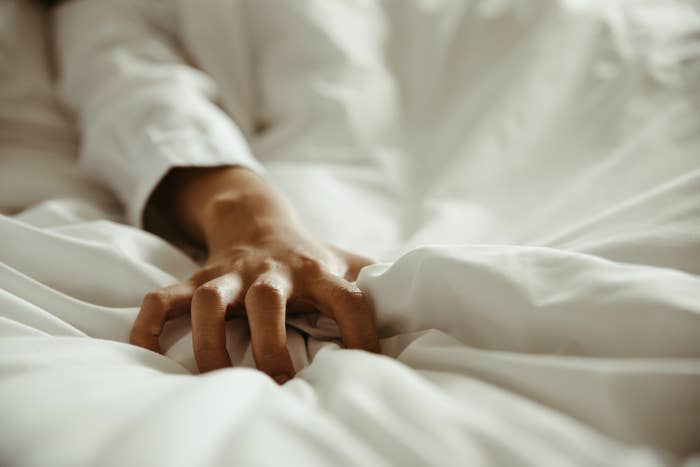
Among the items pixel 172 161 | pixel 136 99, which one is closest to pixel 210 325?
pixel 172 161

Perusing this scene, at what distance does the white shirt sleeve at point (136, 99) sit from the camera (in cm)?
65

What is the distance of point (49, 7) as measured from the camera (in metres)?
0.96

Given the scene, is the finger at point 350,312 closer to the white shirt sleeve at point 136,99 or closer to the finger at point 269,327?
the finger at point 269,327

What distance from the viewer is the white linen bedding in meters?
0.29

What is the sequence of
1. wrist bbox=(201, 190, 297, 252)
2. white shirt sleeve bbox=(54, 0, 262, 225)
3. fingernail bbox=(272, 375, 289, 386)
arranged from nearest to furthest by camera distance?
fingernail bbox=(272, 375, 289, 386)
wrist bbox=(201, 190, 297, 252)
white shirt sleeve bbox=(54, 0, 262, 225)

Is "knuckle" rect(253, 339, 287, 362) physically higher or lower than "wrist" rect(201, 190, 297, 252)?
lower

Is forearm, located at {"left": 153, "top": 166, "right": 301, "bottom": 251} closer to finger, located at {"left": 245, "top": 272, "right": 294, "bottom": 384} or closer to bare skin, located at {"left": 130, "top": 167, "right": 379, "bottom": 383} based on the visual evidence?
bare skin, located at {"left": 130, "top": 167, "right": 379, "bottom": 383}

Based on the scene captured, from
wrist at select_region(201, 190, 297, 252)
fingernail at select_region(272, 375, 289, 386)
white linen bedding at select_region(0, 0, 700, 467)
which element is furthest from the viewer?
wrist at select_region(201, 190, 297, 252)

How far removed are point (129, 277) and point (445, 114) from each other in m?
0.45

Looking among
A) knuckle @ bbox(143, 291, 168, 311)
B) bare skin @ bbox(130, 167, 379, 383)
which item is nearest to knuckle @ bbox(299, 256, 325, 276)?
bare skin @ bbox(130, 167, 379, 383)

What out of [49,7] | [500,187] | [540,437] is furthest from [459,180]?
[49,7]

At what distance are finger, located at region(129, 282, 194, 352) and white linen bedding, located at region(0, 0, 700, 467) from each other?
2cm

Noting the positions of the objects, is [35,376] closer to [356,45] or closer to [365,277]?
[365,277]

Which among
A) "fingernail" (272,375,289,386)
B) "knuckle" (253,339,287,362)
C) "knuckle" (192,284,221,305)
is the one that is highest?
"knuckle" (192,284,221,305)
